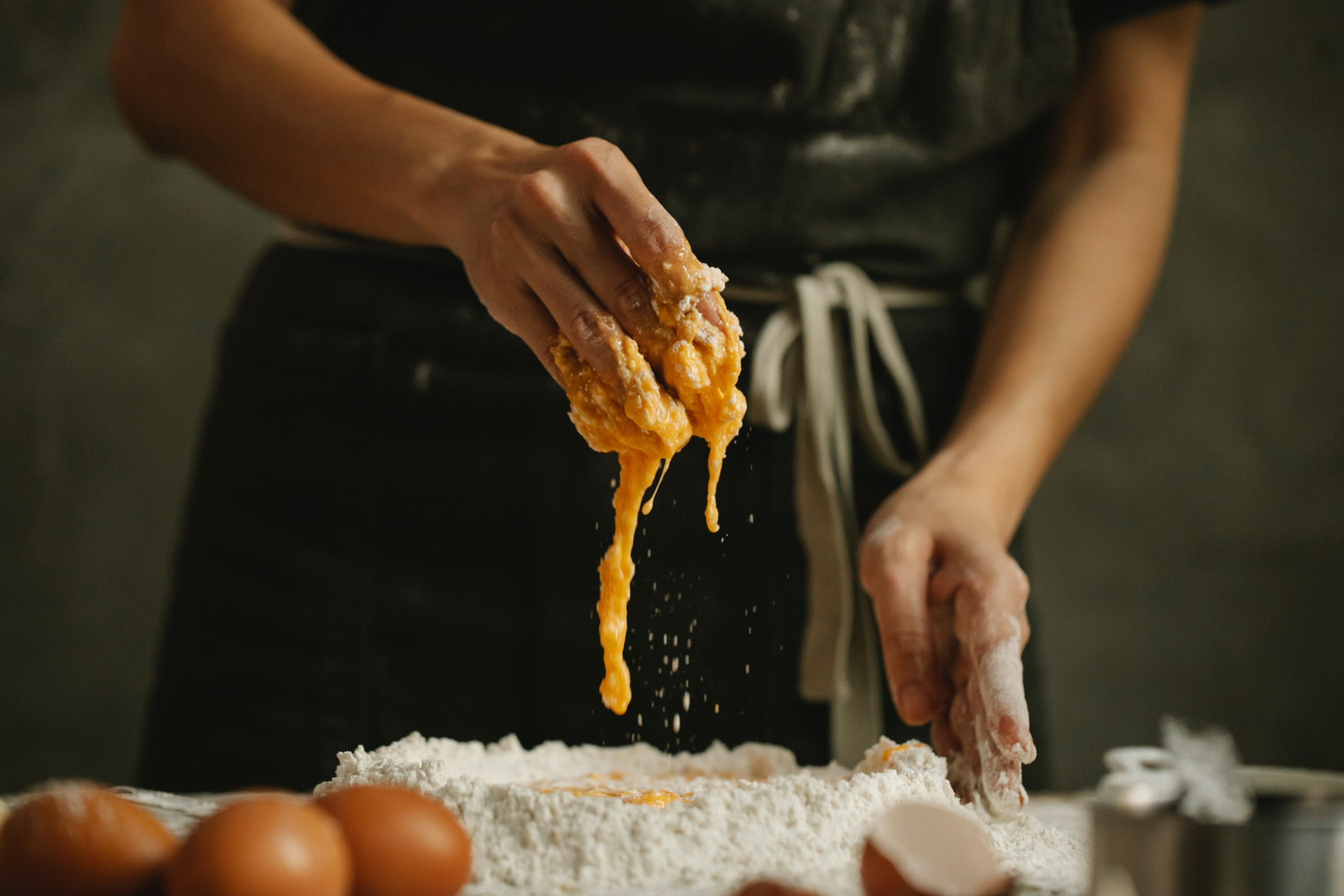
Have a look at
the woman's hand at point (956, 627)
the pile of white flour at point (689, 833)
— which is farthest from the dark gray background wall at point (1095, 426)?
the pile of white flour at point (689, 833)

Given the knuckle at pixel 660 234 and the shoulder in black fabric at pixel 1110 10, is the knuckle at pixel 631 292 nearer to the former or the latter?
the knuckle at pixel 660 234

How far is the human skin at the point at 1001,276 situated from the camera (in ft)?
2.27

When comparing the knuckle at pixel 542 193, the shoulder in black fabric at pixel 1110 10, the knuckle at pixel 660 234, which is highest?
the shoulder in black fabric at pixel 1110 10

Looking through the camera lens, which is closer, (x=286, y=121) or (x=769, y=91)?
(x=286, y=121)

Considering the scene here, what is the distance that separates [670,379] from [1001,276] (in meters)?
0.59

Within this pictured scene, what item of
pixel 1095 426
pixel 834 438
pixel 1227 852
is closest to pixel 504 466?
pixel 834 438

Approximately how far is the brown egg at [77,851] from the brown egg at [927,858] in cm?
32

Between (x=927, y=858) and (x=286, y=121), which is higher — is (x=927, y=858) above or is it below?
below

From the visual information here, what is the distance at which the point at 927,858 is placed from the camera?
0.52 meters

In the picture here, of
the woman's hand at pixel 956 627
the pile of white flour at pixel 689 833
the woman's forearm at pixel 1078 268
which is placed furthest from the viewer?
the woman's forearm at pixel 1078 268

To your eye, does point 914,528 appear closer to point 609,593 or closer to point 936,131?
point 609,593

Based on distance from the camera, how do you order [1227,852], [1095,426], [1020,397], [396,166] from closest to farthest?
[1227,852]
[396,166]
[1020,397]
[1095,426]

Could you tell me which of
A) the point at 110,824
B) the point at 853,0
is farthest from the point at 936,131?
the point at 110,824

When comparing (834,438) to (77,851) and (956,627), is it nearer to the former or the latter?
(956,627)
